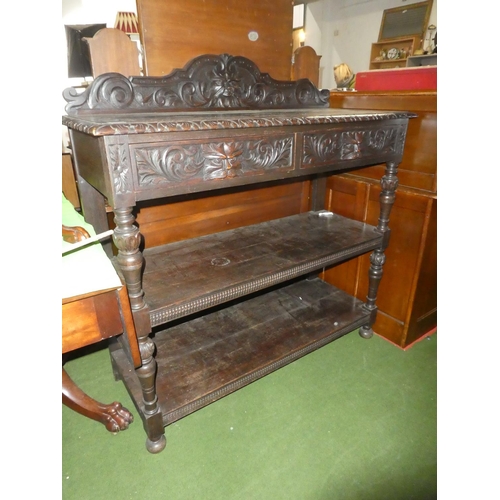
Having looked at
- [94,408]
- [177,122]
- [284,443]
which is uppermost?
[177,122]

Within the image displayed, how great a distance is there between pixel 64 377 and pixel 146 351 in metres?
0.42

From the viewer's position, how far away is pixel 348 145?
1.29 metres

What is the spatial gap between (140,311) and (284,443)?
737mm

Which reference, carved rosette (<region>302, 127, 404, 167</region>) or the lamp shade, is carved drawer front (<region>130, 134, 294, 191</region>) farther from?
the lamp shade

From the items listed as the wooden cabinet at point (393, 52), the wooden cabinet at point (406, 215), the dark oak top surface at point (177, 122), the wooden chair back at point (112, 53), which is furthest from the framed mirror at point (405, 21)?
the wooden chair back at point (112, 53)

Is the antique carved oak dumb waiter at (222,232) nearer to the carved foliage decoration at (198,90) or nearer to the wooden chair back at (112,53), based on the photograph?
the carved foliage decoration at (198,90)

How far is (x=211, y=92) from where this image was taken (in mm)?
1311

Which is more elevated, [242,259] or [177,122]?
[177,122]

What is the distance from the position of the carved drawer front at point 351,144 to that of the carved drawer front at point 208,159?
0.31ft

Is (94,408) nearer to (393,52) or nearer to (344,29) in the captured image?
(393,52)

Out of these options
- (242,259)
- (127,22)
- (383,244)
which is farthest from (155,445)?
(127,22)

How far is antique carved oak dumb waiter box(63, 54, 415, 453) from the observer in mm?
910
